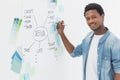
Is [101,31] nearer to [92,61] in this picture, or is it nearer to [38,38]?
[92,61]

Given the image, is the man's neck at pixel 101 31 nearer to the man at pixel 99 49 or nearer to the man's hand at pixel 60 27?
the man at pixel 99 49

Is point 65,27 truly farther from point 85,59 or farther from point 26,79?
point 26,79

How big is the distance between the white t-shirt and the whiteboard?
147 millimetres

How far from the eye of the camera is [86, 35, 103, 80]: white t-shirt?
4.30 ft

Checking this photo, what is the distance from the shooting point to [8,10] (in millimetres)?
1061

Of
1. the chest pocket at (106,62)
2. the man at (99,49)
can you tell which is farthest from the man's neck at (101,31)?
the chest pocket at (106,62)

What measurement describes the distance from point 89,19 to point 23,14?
1.04 ft

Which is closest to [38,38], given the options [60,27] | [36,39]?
[36,39]

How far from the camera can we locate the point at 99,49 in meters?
1.28

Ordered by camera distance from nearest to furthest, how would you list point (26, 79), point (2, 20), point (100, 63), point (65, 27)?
point (2, 20) → point (26, 79) → point (100, 63) → point (65, 27)

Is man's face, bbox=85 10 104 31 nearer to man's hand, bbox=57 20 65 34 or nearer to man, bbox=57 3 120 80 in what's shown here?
man, bbox=57 3 120 80

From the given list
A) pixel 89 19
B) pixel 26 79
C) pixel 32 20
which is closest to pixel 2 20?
pixel 32 20

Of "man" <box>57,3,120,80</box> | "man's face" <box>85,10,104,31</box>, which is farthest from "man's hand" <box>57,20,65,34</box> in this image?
"man's face" <box>85,10,104,31</box>

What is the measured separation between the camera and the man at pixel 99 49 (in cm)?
125
